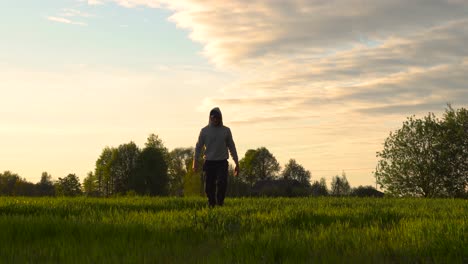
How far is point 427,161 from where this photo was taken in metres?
51.8

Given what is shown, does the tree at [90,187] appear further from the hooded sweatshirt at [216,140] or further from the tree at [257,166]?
the hooded sweatshirt at [216,140]

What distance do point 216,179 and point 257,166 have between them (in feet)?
262

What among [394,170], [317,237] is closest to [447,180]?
[394,170]

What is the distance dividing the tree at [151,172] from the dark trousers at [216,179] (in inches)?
2309

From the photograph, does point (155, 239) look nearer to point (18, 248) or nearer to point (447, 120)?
point (18, 248)

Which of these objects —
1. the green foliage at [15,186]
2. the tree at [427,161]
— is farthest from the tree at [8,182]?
the tree at [427,161]

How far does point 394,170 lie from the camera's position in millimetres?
51875

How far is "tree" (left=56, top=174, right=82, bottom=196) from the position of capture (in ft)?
295

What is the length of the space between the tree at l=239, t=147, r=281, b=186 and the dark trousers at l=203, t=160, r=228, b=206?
257 ft

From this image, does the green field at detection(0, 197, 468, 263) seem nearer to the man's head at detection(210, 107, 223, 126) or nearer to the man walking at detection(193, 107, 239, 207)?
the man walking at detection(193, 107, 239, 207)

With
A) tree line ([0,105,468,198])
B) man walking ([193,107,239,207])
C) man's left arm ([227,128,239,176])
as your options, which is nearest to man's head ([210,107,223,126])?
man walking ([193,107,239,207])

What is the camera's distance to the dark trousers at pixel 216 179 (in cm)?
1411

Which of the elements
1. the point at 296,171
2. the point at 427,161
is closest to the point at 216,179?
the point at 427,161

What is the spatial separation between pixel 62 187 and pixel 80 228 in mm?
86568
